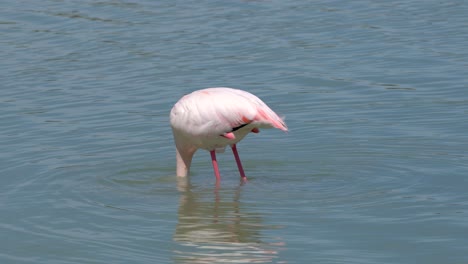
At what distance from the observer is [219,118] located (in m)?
9.48

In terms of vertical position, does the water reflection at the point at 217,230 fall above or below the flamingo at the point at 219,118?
below

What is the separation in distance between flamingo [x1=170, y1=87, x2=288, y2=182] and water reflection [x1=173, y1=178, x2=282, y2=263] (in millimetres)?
→ 446

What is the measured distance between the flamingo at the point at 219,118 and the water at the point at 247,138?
1.47 ft

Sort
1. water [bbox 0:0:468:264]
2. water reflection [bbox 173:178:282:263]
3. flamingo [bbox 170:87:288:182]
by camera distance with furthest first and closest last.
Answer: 1. flamingo [bbox 170:87:288:182]
2. water [bbox 0:0:468:264]
3. water reflection [bbox 173:178:282:263]

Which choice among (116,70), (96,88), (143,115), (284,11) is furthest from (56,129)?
(284,11)

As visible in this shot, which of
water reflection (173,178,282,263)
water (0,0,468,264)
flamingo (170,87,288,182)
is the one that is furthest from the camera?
flamingo (170,87,288,182)

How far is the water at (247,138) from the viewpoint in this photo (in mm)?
8250

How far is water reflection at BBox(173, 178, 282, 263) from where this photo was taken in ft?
25.6

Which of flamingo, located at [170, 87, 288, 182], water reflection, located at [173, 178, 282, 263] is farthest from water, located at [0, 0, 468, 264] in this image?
flamingo, located at [170, 87, 288, 182]

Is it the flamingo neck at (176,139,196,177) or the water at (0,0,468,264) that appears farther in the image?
the flamingo neck at (176,139,196,177)

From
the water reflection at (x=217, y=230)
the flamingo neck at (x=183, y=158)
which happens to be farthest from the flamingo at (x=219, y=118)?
the water reflection at (x=217, y=230)

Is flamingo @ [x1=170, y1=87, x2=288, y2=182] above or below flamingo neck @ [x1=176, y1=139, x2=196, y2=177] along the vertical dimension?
above

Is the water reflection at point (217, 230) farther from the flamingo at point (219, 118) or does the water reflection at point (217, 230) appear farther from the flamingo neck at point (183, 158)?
the flamingo at point (219, 118)

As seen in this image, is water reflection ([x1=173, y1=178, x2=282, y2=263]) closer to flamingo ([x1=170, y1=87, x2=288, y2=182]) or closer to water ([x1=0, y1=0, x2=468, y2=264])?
water ([x1=0, y1=0, x2=468, y2=264])
